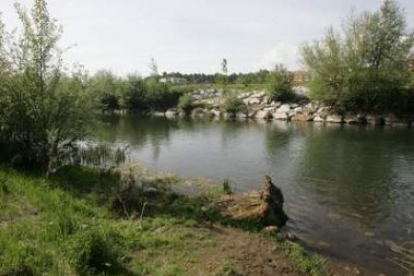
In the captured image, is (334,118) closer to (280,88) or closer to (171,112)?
(280,88)

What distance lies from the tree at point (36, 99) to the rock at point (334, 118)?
157 ft

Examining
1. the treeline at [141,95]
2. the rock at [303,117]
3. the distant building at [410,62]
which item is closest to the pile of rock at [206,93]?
the treeline at [141,95]

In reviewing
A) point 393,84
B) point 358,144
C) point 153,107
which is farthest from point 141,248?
point 153,107

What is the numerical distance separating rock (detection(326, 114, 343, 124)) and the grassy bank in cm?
4729

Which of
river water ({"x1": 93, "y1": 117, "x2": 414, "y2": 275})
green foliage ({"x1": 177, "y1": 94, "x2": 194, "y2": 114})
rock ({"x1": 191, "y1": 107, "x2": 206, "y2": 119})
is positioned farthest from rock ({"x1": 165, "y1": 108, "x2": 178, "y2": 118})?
river water ({"x1": 93, "y1": 117, "x2": 414, "y2": 275})

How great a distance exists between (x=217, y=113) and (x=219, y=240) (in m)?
63.7

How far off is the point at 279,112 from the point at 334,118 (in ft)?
34.3

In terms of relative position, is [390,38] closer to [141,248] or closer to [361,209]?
[361,209]

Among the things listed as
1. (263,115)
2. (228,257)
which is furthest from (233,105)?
(228,257)

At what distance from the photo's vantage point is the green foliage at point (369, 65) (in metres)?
60.4

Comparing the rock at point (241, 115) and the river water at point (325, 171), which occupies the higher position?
the rock at point (241, 115)

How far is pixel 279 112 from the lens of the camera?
223 feet

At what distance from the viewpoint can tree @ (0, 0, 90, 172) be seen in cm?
1714

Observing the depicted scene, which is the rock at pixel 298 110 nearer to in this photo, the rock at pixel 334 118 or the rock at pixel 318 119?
the rock at pixel 318 119
